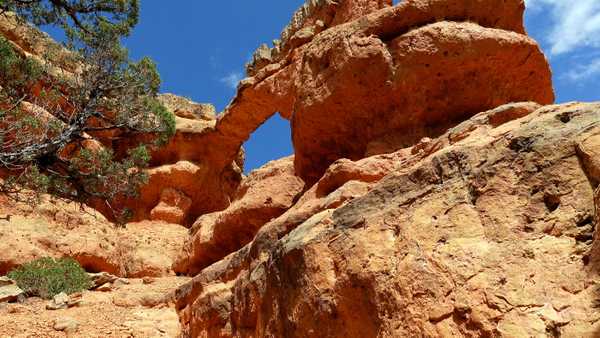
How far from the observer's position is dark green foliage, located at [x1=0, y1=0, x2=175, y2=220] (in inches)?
526

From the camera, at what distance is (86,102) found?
14.3m

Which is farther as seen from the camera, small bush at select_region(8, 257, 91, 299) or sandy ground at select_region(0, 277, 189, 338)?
small bush at select_region(8, 257, 91, 299)

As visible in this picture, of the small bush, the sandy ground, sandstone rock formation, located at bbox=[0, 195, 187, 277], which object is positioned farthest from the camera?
sandstone rock formation, located at bbox=[0, 195, 187, 277]

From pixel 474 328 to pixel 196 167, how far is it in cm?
2241

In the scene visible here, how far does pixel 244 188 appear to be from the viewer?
18000 mm

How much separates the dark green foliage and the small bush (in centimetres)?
212

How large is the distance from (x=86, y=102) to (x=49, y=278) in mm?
4747

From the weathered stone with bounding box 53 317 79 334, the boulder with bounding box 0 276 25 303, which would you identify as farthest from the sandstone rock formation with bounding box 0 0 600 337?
the boulder with bounding box 0 276 25 303

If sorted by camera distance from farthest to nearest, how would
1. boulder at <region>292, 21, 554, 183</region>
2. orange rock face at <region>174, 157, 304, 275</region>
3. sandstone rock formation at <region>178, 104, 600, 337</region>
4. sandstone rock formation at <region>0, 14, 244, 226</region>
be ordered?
1. sandstone rock formation at <region>0, 14, 244, 226</region>
2. orange rock face at <region>174, 157, 304, 275</region>
3. boulder at <region>292, 21, 554, 183</region>
4. sandstone rock formation at <region>178, 104, 600, 337</region>

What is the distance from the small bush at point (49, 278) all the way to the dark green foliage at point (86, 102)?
83.4 inches

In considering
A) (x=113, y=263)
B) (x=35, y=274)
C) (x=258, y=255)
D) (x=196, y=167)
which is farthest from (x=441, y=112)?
(x=196, y=167)

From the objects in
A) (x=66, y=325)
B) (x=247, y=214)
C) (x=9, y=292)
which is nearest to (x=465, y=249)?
(x=66, y=325)

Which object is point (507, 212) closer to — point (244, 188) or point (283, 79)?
point (244, 188)

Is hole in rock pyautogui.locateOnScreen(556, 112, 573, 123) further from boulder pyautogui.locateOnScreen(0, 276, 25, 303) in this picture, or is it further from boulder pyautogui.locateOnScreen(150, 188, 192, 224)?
boulder pyautogui.locateOnScreen(150, 188, 192, 224)
